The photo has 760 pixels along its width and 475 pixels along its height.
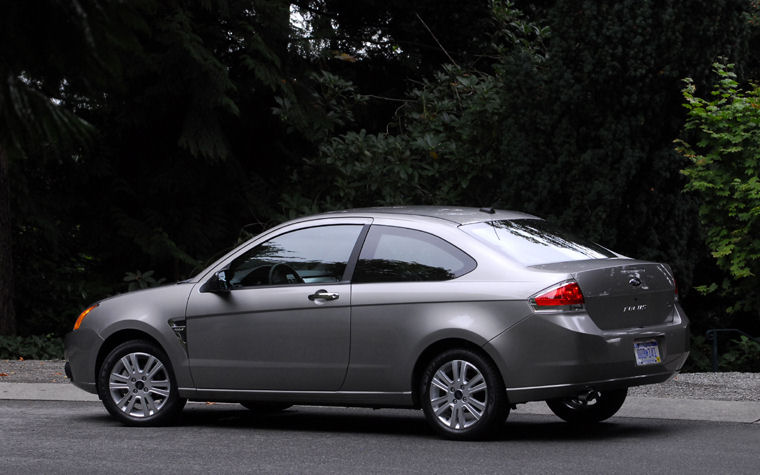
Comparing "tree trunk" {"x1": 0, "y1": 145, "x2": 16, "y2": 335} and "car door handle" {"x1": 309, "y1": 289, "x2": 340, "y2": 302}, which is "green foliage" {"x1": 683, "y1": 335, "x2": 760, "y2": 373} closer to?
"car door handle" {"x1": 309, "y1": 289, "x2": 340, "y2": 302}

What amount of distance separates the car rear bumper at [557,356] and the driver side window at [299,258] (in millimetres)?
1468

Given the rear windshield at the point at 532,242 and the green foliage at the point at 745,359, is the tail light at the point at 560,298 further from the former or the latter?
the green foliage at the point at 745,359

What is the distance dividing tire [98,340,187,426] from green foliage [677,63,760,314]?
6537 millimetres

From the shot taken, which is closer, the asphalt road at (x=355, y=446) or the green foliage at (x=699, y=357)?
the asphalt road at (x=355, y=446)

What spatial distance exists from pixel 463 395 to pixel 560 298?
2.97 ft

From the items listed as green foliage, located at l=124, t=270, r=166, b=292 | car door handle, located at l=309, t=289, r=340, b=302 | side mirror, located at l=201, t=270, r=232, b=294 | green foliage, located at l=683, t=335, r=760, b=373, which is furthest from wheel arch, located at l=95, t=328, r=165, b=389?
green foliage, located at l=124, t=270, r=166, b=292

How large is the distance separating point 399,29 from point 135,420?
1663 centimetres

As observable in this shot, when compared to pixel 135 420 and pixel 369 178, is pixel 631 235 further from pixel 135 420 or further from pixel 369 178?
pixel 135 420

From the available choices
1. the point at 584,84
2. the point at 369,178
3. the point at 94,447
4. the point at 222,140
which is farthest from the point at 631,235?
the point at 94,447

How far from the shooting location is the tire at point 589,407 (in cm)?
843

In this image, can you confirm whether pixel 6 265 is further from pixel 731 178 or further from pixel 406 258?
pixel 406 258

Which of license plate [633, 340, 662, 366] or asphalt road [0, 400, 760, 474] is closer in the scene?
asphalt road [0, 400, 760, 474]

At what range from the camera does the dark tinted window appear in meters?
7.84

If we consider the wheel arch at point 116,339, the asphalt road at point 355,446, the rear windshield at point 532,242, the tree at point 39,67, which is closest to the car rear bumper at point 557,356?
the asphalt road at point 355,446
